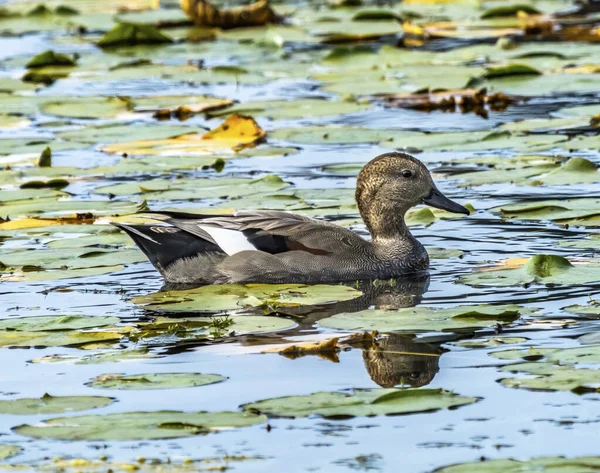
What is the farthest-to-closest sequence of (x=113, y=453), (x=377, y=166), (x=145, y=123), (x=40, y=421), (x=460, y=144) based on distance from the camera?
(x=145, y=123)
(x=460, y=144)
(x=377, y=166)
(x=40, y=421)
(x=113, y=453)

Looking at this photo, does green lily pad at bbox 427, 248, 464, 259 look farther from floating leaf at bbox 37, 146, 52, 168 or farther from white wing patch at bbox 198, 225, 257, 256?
floating leaf at bbox 37, 146, 52, 168

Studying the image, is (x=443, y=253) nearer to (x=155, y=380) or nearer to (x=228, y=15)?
(x=155, y=380)

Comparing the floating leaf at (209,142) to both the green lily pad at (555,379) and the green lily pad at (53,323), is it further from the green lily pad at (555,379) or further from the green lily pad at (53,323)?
the green lily pad at (555,379)

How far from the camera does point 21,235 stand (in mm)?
9352

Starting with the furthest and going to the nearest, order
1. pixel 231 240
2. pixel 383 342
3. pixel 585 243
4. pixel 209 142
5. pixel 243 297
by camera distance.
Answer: pixel 209 142 → pixel 585 243 → pixel 231 240 → pixel 243 297 → pixel 383 342

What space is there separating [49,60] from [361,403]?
1197 centimetres

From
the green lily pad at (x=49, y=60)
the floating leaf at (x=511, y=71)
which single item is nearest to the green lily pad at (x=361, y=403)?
the floating leaf at (x=511, y=71)

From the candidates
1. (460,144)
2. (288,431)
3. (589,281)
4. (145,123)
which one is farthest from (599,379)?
(145,123)

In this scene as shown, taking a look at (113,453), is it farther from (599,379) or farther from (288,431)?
(599,379)

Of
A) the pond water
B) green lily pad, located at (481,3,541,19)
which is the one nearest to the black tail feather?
the pond water

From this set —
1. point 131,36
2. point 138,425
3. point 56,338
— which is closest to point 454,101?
point 131,36

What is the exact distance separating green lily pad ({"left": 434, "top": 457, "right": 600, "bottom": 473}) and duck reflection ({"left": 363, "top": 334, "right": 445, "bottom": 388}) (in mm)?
1137

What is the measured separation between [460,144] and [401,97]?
104 inches

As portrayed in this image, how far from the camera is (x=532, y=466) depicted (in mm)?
4918
